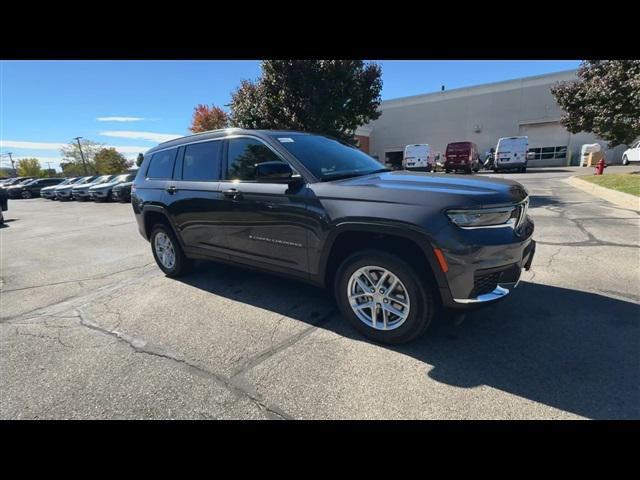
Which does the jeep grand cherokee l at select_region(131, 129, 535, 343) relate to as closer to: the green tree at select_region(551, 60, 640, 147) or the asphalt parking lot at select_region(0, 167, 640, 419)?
the asphalt parking lot at select_region(0, 167, 640, 419)

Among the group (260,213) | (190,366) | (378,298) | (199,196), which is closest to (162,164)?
(199,196)

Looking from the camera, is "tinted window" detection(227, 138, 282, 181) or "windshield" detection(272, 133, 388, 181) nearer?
"windshield" detection(272, 133, 388, 181)

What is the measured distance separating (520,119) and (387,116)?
46.3ft

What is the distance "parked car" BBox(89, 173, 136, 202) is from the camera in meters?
20.1

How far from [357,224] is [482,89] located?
39.8m

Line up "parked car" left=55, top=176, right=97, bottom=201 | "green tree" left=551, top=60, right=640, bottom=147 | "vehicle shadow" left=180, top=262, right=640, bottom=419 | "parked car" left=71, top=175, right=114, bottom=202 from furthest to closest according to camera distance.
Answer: "parked car" left=55, top=176, right=97, bottom=201, "parked car" left=71, top=175, right=114, bottom=202, "green tree" left=551, top=60, right=640, bottom=147, "vehicle shadow" left=180, top=262, right=640, bottom=419

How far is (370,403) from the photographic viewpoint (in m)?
2.21

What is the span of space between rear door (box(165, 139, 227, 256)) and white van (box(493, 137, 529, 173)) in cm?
2490

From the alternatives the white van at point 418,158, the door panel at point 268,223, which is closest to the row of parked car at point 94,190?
the door panel at point 268,223

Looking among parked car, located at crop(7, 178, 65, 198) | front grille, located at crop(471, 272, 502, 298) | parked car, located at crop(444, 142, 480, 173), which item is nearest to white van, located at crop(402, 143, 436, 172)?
parked car, located at crop(444, 142, 480, 173)

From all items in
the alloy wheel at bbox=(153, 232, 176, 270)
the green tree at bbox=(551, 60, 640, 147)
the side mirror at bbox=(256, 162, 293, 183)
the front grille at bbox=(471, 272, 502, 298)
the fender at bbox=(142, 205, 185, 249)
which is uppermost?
the green tree at bbox=(551, 60, 640, 147)

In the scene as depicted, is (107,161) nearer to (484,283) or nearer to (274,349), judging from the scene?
(274,349)

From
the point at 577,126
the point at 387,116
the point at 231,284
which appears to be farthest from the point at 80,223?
the point at 387,116
